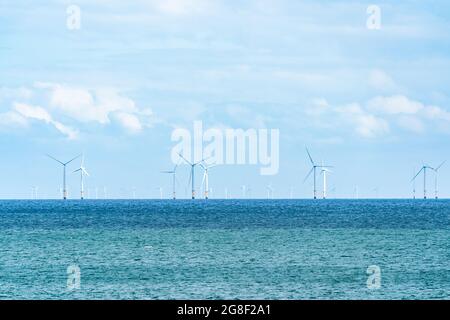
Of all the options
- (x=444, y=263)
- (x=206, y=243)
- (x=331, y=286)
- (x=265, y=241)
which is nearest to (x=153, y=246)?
(x=206, y=243)

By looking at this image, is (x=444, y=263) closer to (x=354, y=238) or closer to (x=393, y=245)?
(x=393, y=245)

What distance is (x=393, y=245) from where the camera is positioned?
107 m

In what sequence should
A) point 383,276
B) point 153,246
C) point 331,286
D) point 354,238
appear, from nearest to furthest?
point 331,286, point 383,276, point 153,246, point 354,238

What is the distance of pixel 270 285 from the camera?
63500 millimetres

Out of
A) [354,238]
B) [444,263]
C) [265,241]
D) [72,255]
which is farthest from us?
[354,238]

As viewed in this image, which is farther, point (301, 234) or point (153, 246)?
point (301, 234)
